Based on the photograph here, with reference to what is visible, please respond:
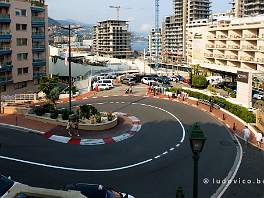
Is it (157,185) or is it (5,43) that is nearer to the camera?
(157,185)

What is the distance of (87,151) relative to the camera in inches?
972

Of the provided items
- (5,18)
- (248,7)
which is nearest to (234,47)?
(5,18)

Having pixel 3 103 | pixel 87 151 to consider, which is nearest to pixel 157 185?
pixel 87 151

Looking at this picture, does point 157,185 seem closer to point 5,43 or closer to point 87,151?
point 87,151

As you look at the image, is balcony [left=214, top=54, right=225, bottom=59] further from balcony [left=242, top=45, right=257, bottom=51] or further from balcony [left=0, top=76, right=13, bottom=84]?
balcony [left=0, top=76, right=13, bottom=84]

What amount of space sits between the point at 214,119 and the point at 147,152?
1253 centimetres

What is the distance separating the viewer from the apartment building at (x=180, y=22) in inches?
7190

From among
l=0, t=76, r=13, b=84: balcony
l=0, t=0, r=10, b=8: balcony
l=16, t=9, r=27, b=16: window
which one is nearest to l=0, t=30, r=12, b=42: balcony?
l=0, t=0, r=10, b=8: balcony

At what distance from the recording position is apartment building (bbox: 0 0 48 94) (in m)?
50.0

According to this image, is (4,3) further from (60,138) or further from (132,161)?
(132,161)

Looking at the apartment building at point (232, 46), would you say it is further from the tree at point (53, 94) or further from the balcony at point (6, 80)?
the balcony at point (6, 80)

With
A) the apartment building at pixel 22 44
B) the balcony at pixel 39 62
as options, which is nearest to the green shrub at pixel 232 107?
the balcony at pixel 39 62

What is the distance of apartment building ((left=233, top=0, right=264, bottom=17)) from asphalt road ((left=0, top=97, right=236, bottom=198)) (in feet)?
371

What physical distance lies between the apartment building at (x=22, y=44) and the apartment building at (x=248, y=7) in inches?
3664
